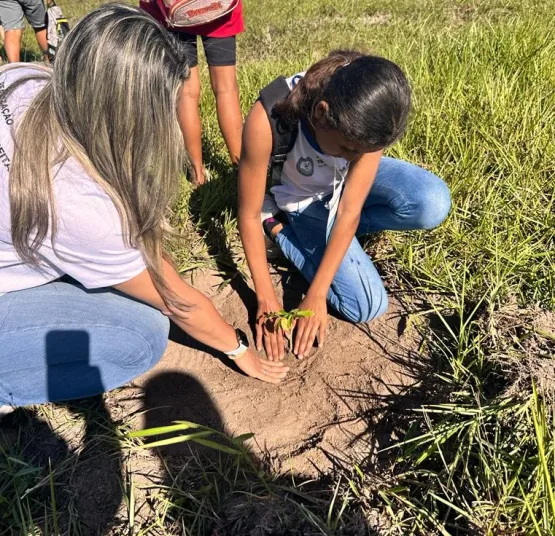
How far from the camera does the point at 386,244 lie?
203 cm

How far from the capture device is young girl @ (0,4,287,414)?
96 cm

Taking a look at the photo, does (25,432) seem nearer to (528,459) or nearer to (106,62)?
(106,62)

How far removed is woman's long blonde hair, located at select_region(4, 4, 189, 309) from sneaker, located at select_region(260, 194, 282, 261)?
2.97 feet

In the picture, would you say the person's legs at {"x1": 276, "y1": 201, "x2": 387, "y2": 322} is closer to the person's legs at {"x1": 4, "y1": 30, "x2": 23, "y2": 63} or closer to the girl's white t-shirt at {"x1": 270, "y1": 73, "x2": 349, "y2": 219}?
the girl's white t-shirt at {"x1": 270, "y1": 73, "x2": 349, "y2": 219}

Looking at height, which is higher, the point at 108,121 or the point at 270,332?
the point at 108,121

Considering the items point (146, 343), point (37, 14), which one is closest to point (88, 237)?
point (146, 343)

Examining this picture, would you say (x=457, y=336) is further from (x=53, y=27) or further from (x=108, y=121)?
(x=53, y=27)

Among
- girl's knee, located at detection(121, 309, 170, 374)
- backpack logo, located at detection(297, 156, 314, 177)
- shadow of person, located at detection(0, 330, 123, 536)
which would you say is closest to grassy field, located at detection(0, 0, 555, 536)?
shadow of person, located at detection(0, 330, 123, 536)

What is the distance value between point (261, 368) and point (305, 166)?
709 millimetres

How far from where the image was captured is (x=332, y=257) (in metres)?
1.68

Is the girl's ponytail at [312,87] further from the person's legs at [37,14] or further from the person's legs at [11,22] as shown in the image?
the person's legs at [11,22]

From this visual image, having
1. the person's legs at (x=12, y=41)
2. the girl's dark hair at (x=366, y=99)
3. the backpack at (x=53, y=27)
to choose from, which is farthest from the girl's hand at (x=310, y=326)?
the person's legs at (x=12, y=41)

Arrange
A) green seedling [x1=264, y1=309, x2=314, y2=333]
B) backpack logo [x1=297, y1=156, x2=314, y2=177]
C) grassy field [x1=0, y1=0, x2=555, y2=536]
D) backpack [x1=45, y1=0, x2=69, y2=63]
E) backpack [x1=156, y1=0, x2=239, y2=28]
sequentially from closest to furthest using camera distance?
1. grassy field [x1=0, y1=0, x2=555, y2=536]
2. green seedling [x1=264, y1=309, x2=314, y2=333]
3. backpack logo [x1=297, y1=156, x2=314, y2=177]
4. backpack [x1=156, y1=0, x2=239, y2=28]
5. backpack [x1=45, y1=0, x2=69, y2=63]

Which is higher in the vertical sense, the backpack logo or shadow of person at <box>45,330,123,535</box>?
the backpack logo
